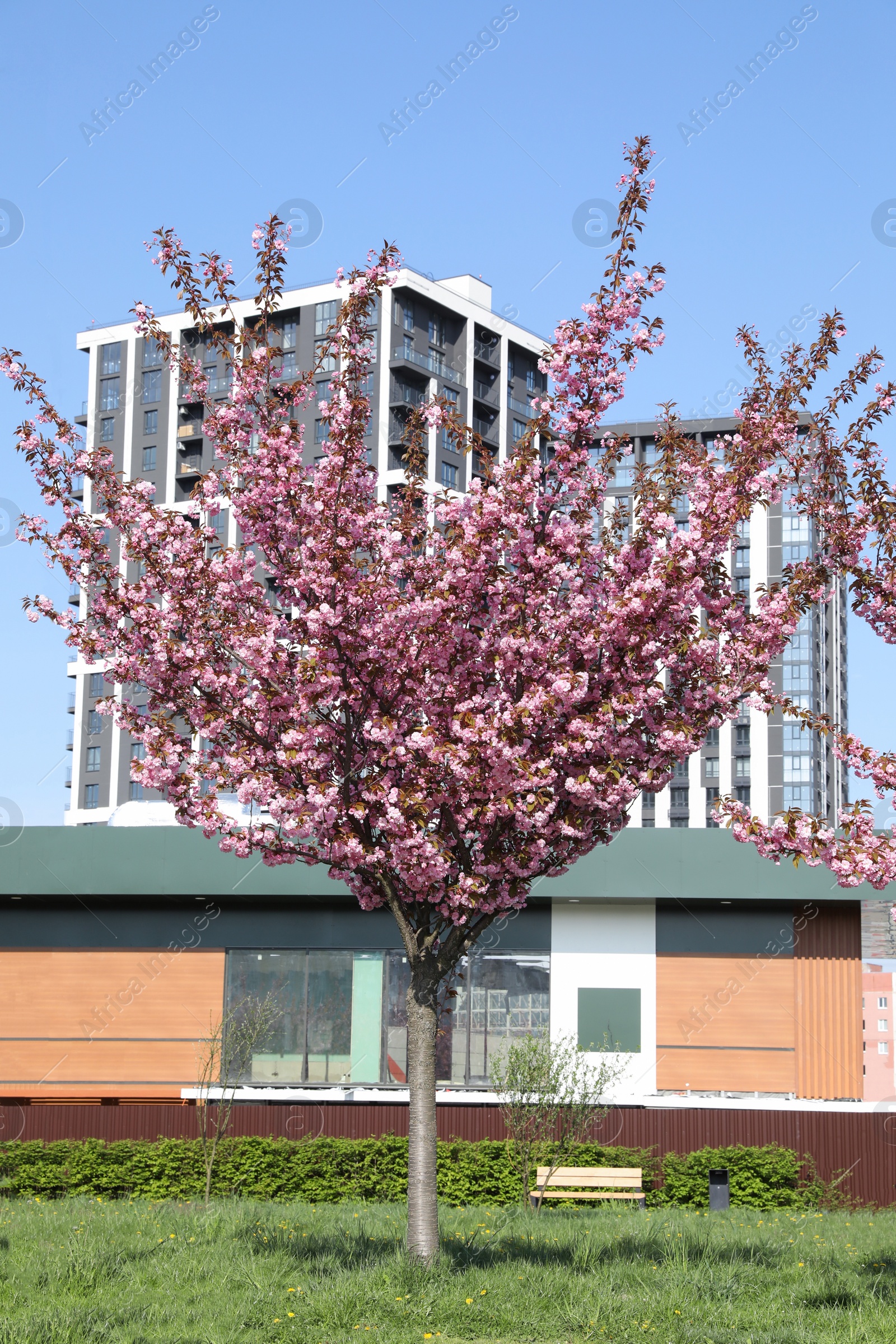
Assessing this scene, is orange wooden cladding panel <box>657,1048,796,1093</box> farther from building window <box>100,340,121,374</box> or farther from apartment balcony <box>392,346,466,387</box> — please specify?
building window <box>100,340,121,374</box>

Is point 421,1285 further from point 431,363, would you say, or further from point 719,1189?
point 431,363

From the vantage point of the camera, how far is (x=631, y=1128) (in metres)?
23.0

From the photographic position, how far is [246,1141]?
73.7 ft

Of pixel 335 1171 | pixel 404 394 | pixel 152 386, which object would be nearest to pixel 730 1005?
pixel 335 1171

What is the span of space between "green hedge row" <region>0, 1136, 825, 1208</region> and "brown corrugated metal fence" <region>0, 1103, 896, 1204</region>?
0.55m

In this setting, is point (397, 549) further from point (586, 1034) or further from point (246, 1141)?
point (586, 1034)

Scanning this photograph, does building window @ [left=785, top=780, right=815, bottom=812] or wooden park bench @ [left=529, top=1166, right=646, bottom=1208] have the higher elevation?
building window @ [left=785, top=780, right=815, bottom=812]

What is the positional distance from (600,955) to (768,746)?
81.0 metres

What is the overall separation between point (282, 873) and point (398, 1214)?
10176 millimetres

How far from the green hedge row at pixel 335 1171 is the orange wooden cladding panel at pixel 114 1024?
5.64m

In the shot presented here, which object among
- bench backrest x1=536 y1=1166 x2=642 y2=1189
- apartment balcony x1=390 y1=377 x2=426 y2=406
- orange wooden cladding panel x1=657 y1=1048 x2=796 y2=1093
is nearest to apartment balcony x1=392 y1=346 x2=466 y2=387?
apartment balcony x1=390 y1=377 x2=426 y2=406

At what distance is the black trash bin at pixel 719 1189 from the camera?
→ 2150cm

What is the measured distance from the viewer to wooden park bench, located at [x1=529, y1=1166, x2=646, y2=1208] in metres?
20.6

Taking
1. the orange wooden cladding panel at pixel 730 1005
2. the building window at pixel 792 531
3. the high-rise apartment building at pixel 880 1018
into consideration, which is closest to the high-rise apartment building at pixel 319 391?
the building window at pixel 792 531
